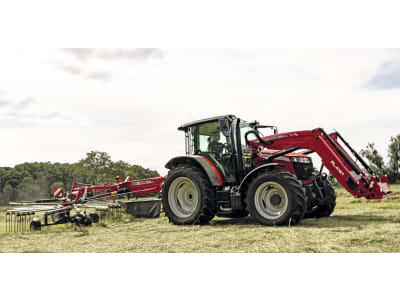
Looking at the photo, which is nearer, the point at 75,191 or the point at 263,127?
the point at 263,127

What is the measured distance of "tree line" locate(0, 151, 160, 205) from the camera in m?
18.5

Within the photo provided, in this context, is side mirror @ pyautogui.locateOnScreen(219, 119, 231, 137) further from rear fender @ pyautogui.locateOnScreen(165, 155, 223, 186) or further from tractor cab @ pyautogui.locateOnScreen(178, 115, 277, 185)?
rear fender @ pyautogui.locateOnScreen(165, 155, 223, 186)

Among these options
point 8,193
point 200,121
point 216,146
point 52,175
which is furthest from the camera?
point 52,175

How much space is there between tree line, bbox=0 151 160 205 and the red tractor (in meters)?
10.5

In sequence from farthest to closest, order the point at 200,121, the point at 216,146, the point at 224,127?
the point at 200,121, the point at 216,146, the point at 224,127

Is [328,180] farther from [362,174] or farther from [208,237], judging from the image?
[208,237]

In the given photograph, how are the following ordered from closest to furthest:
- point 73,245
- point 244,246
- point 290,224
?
point 244,246 → point 73,245 → point 290,224

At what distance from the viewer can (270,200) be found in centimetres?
707

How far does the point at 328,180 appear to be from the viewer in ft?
28.1

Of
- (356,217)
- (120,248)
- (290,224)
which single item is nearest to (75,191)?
(120,248)

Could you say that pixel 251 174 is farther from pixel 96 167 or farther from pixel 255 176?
pixel 96 167

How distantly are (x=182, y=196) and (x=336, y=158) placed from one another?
3.57 m

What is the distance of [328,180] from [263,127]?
2027mm

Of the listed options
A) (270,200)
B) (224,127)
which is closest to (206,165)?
(224,127)
